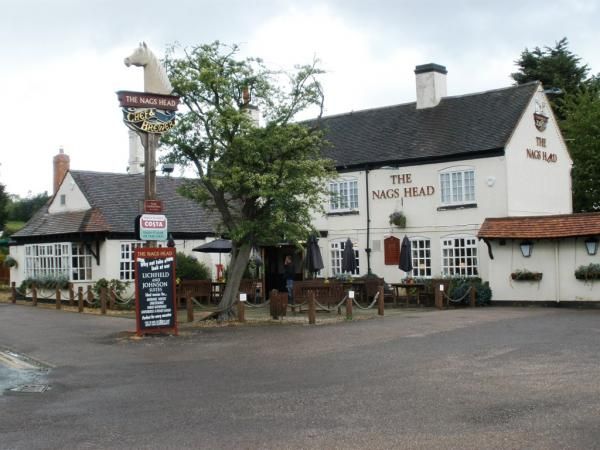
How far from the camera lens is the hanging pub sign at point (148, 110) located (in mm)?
18859

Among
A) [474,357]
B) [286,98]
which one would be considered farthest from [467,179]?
[474,357]

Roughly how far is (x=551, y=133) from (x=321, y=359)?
20471mm

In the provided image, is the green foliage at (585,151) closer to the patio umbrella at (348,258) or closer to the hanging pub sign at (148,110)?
the patio umbrella at (348,258)

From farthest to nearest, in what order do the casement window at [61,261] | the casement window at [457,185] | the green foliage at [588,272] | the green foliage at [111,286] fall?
1. the casement window at [61,261]
2. the green foliage at [111,286]
3. the casement window at [457,185]
4. the green foliage at [588,272]

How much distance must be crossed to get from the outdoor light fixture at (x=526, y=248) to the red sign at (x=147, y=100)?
41.9 ft

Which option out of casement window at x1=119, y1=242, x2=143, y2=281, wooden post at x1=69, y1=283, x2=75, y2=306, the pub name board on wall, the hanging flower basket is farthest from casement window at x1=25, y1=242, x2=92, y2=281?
the hanging flower basket

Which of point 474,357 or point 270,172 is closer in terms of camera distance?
point 474,357

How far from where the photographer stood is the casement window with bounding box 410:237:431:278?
29.6 m

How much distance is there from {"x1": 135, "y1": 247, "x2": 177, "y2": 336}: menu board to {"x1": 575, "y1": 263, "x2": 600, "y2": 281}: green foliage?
A: 13066mm

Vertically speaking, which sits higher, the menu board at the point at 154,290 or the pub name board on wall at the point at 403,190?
the pub name board on wall at the point at 403,190

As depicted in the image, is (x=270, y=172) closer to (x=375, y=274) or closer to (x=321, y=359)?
(x=321, y=359)

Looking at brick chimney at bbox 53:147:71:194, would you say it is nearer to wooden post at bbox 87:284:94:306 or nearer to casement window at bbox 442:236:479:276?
wooden post at bbox 87:284:94:306

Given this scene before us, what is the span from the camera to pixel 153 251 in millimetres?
19062

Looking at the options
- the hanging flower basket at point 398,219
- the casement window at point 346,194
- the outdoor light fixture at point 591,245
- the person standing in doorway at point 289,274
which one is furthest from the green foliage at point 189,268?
the outdoor light fixture at point 591,245
